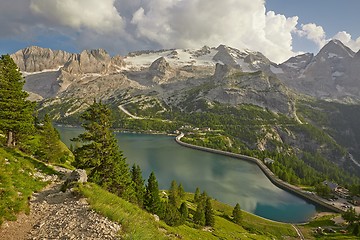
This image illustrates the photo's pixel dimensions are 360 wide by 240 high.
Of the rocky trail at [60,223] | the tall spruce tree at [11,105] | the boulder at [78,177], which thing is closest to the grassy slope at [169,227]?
the rocky trail at [60,223]

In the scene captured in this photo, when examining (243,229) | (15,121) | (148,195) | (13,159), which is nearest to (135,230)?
(13,159)

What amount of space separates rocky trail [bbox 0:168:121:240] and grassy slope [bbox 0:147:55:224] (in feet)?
2.13

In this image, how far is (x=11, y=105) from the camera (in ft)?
110

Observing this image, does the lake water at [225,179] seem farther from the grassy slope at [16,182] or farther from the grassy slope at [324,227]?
the grassy slope at [16,182]

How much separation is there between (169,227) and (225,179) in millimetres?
104457

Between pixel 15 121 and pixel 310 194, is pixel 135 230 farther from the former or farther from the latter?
pixel 310 194

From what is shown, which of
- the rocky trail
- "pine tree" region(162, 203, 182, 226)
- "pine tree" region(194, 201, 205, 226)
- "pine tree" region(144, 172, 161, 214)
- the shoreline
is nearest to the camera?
the rocky trail

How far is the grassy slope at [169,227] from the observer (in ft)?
53.8

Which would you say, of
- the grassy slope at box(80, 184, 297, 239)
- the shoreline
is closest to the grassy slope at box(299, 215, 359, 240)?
the grassy slope at box(80, 184, 297, 239)

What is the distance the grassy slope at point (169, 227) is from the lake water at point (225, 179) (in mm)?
17071

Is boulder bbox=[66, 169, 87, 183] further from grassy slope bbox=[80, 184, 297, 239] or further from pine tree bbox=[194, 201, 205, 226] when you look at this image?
pine tree bbox=[194, 201, 205, 226]

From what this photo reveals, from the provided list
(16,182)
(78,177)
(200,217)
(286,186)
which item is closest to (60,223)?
(78,177)

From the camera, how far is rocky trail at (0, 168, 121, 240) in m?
14.1

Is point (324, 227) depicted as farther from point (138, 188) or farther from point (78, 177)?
point (78, 177)
